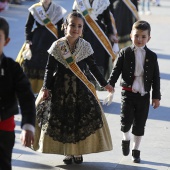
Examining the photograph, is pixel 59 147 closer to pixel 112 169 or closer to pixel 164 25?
pixel 112 169

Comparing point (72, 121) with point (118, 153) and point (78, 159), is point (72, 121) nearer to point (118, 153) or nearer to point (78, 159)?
point (78, 159)

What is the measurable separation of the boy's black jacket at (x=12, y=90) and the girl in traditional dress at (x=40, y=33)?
457cm

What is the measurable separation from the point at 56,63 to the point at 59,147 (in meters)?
0.73

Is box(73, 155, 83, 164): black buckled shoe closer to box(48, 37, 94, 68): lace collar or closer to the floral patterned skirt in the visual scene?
the floral patterned skirt

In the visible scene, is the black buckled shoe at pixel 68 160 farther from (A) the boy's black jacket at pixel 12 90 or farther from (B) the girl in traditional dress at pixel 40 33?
(B) the girl in traditional dress at pixel 40 33

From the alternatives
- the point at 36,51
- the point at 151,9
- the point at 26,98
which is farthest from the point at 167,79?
the point at 151,9

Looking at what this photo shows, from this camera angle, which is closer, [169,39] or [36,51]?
[36,51]

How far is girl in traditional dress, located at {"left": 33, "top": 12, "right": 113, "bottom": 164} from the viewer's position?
690cm

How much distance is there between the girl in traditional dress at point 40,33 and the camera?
31.7 ft

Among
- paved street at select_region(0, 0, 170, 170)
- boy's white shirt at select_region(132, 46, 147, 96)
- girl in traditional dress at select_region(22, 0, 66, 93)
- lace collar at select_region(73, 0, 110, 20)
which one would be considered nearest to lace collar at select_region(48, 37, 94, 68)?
boy's white shirt at select_region(132, 46, 147, 96)

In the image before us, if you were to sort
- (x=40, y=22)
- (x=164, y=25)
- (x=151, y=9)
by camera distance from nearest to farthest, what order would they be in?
(x=40, y=22) → (x=164, y=25) → (x=151, y=9)

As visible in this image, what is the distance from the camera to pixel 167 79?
477 inches

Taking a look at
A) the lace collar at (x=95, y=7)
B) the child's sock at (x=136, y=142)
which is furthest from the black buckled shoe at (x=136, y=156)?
the lace collar at (x=95, y=7)

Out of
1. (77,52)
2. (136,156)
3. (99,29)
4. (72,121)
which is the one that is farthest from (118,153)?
(99,29)
